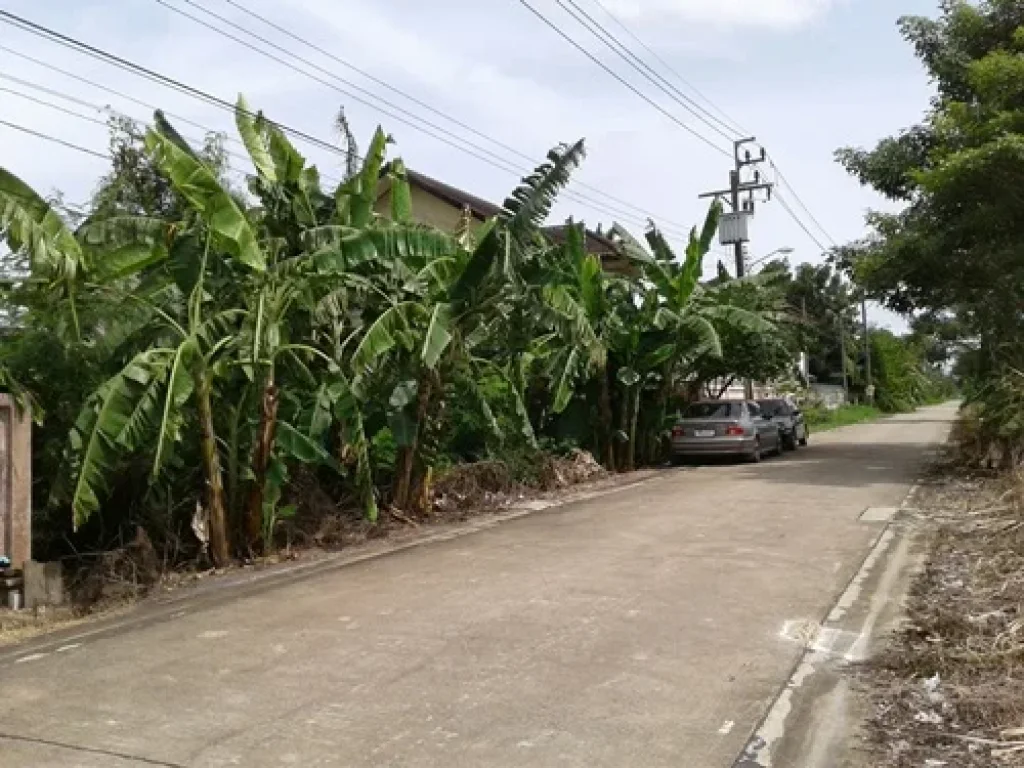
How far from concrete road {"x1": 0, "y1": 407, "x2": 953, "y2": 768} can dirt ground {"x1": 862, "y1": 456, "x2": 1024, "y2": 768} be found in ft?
2.24

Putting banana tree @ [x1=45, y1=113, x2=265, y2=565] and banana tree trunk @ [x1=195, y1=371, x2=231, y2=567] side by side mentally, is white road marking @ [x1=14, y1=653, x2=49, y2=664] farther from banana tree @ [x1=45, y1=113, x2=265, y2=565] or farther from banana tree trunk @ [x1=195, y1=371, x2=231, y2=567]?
banana tree trunk @ [x1=195, y1=371, x2=231, y2=567]

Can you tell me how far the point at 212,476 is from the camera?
32.7 feet

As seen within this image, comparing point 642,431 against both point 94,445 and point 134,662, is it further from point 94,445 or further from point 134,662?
point 134,662

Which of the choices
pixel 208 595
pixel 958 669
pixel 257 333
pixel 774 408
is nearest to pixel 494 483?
pixel 257 333

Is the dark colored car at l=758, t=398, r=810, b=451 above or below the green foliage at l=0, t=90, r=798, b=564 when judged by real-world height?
below

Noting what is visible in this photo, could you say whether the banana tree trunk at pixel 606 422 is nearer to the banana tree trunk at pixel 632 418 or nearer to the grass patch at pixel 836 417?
the banana tree trunk at pixel 632 418

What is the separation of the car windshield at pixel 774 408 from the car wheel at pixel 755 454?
2.53 metres

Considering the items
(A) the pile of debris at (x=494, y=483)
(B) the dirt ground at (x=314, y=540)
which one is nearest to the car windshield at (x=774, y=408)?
(A) the pile of debris at (x=494, y=483)

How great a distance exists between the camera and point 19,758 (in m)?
4.81

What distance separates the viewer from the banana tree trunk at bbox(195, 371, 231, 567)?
9.75 meters

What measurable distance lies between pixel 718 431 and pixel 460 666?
54.8 feet

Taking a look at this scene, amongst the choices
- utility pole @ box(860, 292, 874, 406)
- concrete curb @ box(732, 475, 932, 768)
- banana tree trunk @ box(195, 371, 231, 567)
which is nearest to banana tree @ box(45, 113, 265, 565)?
banana tree trunk @ box(195, 371, 231, 567)

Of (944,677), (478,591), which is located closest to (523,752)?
(944,677)

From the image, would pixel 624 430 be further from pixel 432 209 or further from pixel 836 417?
pixel 836 417
